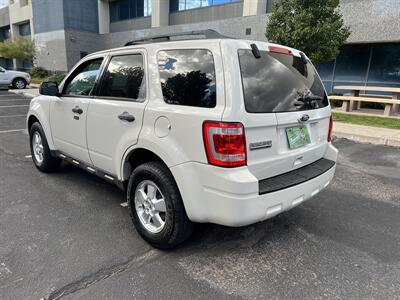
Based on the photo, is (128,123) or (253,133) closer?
(253,133)

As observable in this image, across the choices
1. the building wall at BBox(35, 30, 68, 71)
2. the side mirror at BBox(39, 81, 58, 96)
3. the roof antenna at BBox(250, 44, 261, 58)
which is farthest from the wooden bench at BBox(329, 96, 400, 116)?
the building wall at BBox(35, 30, 68, 71)

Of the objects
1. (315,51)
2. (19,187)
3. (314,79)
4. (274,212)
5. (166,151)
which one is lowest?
(19,187)

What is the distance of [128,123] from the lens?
3.01 m

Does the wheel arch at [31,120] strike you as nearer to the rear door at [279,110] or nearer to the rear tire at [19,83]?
the rear door at [279,110]

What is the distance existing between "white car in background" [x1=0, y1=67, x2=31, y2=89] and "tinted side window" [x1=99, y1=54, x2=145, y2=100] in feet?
65.3

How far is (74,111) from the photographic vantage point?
3.81 metres

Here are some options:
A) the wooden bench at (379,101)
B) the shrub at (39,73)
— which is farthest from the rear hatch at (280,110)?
the shrub at (39,73)

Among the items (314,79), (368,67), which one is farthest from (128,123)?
(368,67)

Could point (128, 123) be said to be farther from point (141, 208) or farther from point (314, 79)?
point (314, 79)

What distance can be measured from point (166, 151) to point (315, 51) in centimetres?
954

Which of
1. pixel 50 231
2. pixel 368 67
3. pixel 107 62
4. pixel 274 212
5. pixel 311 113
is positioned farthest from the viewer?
pixel 368 67

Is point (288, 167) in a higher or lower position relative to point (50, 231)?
higher

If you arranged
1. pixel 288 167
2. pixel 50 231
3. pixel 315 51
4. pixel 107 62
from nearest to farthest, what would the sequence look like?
pixel 288 167 → pixel 50 231 → pixel 107 62 → pixel 315 51

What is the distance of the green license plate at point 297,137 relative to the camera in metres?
2.75
